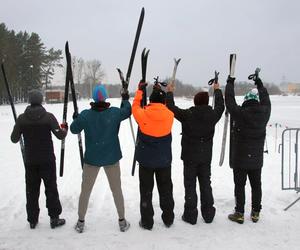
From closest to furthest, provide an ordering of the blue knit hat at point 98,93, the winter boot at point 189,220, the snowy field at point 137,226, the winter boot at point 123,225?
the snowy field at point 137,226
the blue knit hat at point 98,93
the winter boot at point 123,225
the winter boot at point 189,220

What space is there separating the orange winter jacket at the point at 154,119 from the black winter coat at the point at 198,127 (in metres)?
0.23

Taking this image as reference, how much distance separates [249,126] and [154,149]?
4.53 feet

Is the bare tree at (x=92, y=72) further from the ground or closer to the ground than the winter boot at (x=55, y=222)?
further from the ground

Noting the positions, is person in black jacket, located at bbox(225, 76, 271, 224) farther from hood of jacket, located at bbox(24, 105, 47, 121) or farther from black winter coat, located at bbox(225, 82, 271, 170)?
hood of jacket, located at bbox(24, 105, 47, 121)

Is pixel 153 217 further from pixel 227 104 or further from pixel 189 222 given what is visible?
pixel 227 104

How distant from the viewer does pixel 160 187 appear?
15.8ft

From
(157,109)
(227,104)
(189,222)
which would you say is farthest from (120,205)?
(227,104)

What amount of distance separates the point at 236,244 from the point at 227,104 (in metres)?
1.87

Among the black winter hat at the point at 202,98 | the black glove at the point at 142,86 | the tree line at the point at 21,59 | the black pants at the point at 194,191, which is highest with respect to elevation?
the tree line at the point at 21,59

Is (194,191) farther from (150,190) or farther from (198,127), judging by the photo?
(198,127)

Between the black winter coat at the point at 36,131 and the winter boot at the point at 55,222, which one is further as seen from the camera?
the winter boot at the point at 55,222

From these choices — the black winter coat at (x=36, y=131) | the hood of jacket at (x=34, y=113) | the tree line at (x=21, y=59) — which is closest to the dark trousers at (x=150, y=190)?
the black winter coat at (x=36, y=131)

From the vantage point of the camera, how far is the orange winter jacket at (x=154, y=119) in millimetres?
4625

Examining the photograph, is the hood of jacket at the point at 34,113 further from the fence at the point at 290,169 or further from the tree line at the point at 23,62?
the tree line at the point at 23,62
